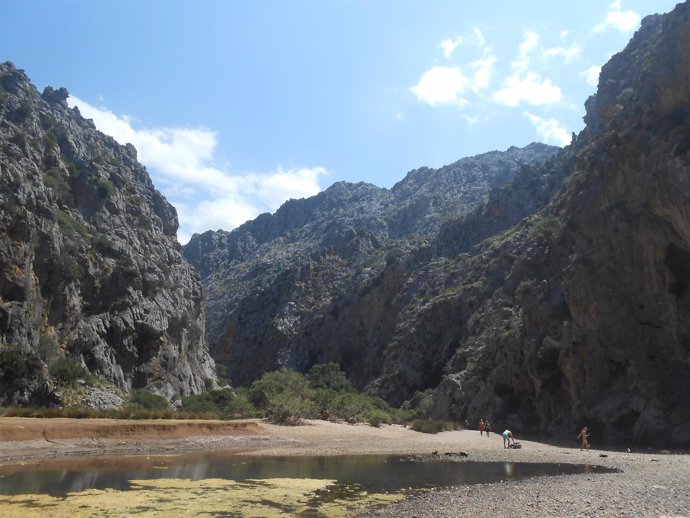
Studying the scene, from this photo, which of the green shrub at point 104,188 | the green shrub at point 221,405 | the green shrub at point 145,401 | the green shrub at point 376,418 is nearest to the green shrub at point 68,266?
the green shrub at point 145,401

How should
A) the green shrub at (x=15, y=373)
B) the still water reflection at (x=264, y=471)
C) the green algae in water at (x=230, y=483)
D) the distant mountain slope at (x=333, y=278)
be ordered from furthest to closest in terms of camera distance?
the distant mountain slope at (x=333, y=278), the green shrub at (x=15, y=373), the still water reflection at (x=264, y=471), the green algae in water at (x=230, y=483)

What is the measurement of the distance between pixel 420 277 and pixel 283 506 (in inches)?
3961

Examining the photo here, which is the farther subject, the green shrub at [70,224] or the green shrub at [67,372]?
the green shrub at [70,224]

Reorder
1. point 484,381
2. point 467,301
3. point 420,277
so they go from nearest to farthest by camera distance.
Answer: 1. point 484,381
2. point 467,301
3. point 420,277

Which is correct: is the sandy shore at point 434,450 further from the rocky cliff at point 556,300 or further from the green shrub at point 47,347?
the green shrub at point 47,347

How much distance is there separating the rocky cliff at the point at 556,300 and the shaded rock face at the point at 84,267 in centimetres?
3768

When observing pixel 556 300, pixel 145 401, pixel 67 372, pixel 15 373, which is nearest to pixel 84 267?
pixel 67 372

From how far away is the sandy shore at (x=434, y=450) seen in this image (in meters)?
13.1

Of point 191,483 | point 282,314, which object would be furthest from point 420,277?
point 191,483

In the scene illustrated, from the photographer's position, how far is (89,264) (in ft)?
210

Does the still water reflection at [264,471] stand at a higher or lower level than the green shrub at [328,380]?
lower

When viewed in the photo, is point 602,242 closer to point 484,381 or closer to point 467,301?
point 484,381

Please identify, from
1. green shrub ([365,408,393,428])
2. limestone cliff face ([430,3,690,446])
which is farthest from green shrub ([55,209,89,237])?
limestone cliff face ([430,3,690,446])

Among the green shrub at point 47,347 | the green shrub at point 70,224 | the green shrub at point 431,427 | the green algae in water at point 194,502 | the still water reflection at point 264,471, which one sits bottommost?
the green shrub at point 431,427
